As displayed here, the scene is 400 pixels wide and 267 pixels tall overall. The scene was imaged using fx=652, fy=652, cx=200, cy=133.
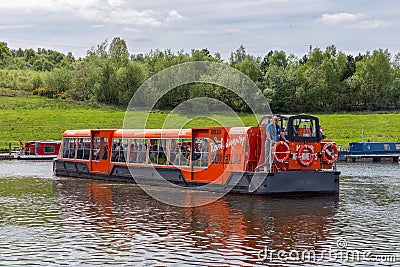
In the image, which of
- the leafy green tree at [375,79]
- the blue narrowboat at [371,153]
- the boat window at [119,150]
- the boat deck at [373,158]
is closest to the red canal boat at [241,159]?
the boat window at [119,150]

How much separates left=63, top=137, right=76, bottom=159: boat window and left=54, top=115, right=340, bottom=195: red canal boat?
704 centimetres

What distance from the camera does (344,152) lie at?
6562cm

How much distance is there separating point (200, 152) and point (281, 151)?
5.27 metres

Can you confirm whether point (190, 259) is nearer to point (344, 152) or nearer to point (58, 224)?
point (58, 224)

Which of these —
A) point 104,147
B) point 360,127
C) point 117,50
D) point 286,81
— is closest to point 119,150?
point 104,147

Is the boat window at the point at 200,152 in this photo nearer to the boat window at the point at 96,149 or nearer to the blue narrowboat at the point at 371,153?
the boat window at the point at 96,149

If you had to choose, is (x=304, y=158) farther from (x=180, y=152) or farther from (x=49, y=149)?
(x=49, y=149)

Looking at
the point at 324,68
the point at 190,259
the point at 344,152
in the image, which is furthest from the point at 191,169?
the point at 324,68

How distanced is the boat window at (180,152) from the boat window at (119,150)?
4.69 m

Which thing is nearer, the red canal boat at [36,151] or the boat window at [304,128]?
the boat window at [304,128]

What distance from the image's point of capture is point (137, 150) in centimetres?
3684

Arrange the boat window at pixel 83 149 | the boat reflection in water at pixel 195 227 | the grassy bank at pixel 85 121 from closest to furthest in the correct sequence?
the boat reflection in water at pixel 195 227 → the boat window at pixel 83 149 → the grassy bank at pixel 85 121

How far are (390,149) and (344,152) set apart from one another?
5227 millimetres

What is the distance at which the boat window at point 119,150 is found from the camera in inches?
1491
